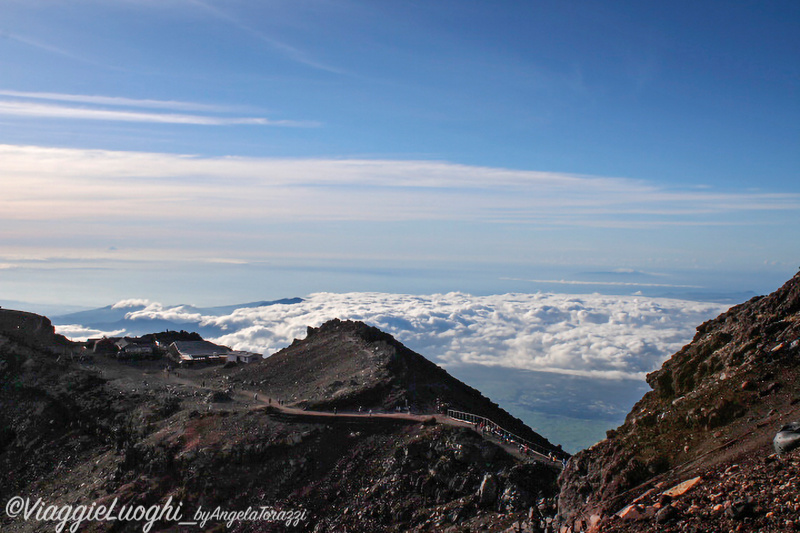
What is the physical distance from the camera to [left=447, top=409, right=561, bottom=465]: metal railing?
4554cm

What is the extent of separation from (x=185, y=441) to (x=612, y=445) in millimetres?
39326

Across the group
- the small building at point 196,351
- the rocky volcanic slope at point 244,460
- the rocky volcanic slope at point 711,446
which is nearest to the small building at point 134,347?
the small building at point 196,351

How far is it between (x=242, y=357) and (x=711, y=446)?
Result: 254 ft

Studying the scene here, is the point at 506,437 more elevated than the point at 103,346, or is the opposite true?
the point at 506,437

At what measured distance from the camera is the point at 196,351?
91.0 meters

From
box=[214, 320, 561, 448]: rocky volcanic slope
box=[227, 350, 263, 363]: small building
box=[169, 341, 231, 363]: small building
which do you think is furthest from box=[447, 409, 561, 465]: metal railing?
box=[169, 341, 231, 363]: small building

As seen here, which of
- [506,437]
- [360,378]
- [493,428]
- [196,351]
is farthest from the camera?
[196,351]

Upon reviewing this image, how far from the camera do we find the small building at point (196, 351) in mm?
86750

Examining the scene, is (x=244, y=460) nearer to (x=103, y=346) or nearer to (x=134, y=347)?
(x=103, y=346)

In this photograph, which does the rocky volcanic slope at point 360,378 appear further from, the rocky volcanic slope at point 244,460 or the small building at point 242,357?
the small building at point 242,357

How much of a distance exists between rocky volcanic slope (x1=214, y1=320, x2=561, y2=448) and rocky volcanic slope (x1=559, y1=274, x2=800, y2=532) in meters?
22.1

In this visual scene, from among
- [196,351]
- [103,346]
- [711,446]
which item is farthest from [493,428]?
[103,346]

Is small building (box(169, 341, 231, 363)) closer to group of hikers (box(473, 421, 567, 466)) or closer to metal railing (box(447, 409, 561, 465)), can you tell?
metal railing (box(447, 409, 561, 465))

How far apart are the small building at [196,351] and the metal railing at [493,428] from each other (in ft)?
159
